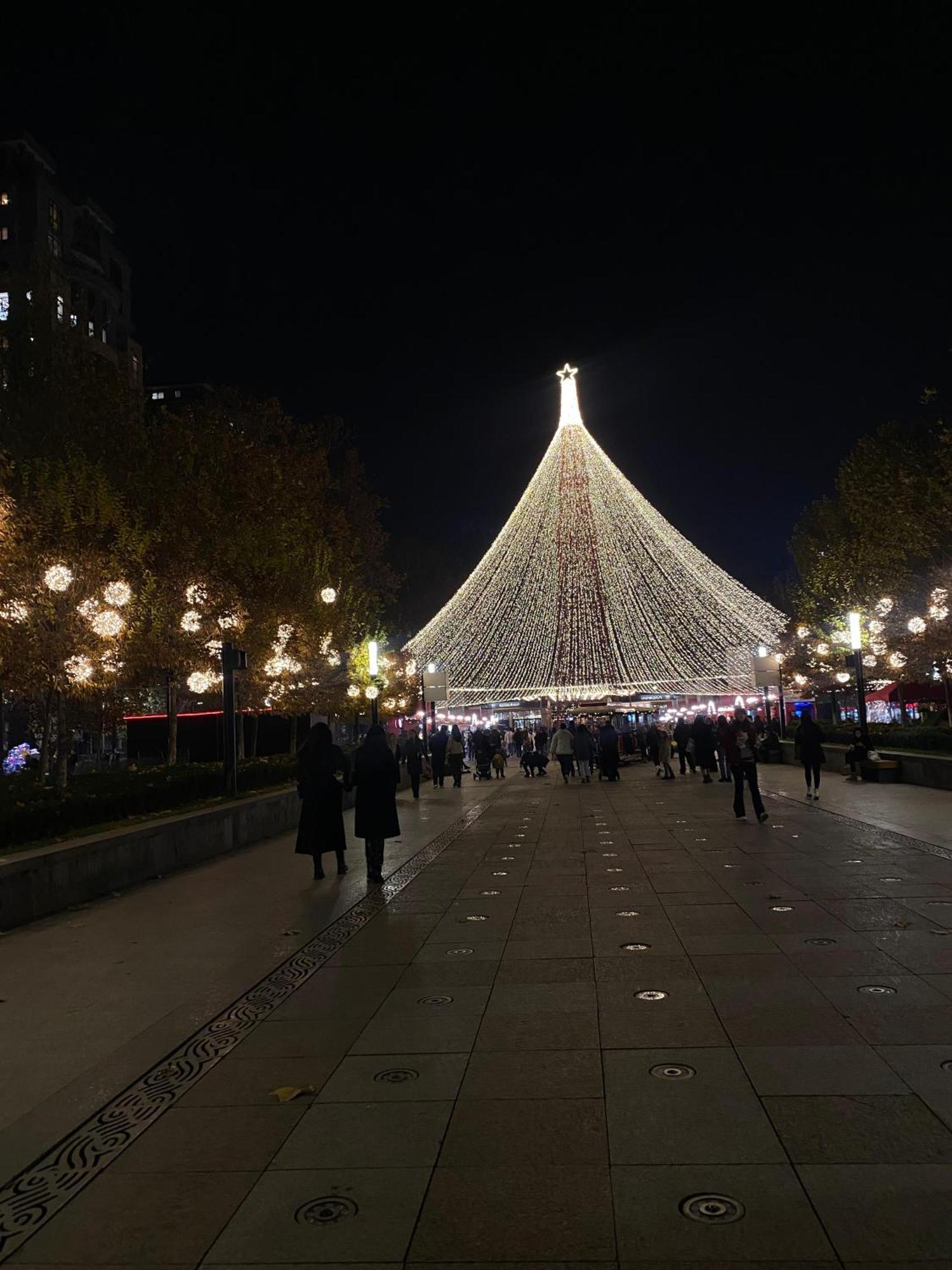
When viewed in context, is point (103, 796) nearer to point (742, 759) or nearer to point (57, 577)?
point (57, 577)

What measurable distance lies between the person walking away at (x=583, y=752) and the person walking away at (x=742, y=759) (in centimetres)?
1185

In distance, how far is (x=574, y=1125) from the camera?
161 inches

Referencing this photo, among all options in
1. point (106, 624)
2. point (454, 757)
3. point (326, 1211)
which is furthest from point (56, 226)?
point (326, 1211)

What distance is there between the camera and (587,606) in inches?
1521

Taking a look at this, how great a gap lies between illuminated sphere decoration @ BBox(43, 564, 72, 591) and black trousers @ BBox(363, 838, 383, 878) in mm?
6945

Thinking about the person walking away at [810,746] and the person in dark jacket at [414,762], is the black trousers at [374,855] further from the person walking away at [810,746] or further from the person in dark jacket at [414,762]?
the person in dark jacket at [414,762]

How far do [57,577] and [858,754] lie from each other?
16.5m

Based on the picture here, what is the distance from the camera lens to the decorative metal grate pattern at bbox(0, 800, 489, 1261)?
3.63m

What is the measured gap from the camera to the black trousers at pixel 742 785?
48.0 ft

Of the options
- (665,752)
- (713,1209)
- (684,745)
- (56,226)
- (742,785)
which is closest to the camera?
(713,1209)

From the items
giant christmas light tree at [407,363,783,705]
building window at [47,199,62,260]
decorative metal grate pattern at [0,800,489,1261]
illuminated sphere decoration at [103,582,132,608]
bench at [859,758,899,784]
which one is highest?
building window at [47,199,62,260]

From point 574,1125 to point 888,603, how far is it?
91.9 ft

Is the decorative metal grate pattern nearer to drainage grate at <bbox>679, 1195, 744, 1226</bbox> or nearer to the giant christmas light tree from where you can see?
drainage grate at <bbox>679, 1195, 744, 1226</bbox>

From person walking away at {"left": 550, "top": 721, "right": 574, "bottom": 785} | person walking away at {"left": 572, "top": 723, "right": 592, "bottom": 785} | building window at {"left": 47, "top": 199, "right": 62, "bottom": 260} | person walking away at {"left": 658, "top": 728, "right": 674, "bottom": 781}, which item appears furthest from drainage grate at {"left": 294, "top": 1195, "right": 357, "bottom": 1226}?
building window at {"left": 47, "top": 199, "right": 62, "bottom": 260}
